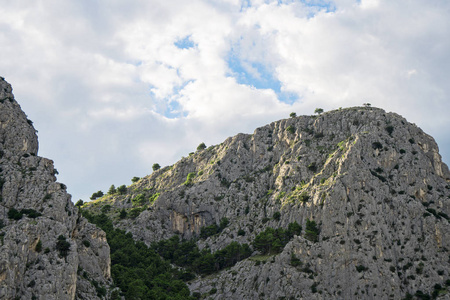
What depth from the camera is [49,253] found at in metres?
83.7

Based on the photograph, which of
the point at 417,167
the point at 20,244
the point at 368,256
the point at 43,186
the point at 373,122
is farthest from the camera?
the point at 373,122

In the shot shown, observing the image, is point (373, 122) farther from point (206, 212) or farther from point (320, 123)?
point (206, 212)

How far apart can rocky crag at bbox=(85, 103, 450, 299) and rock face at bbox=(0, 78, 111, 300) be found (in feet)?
128

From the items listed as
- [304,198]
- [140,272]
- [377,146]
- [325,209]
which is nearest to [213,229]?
[304,198]

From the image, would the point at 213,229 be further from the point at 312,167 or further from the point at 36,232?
the point at 36,232

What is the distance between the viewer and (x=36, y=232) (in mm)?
84375

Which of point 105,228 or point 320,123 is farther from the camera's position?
point 320,123

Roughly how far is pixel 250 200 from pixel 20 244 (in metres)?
104

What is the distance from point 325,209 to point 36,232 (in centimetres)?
8471

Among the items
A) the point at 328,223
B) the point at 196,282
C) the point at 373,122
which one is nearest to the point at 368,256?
the point at 328,223

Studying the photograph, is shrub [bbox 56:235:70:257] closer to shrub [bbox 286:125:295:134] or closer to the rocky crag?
the rocky crag

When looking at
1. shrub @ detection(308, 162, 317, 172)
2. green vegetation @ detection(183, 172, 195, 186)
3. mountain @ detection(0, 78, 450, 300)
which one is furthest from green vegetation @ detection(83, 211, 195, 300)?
shrub @ detection(308, 162, 317, 172)

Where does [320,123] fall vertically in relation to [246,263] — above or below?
above

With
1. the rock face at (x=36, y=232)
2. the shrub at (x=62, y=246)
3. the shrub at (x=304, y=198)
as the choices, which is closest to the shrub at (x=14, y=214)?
the rock face at (x=36, y=232)
